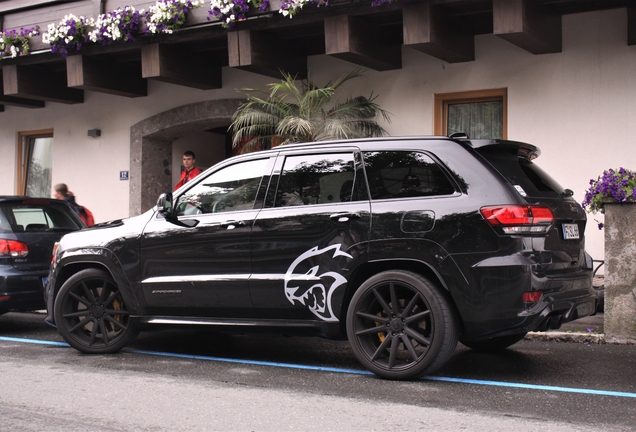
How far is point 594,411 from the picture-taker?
16.1 feet

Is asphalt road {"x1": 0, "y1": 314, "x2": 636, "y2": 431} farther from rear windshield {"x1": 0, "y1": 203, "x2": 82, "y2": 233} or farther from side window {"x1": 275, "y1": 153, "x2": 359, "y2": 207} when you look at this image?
rear windshield {"x1": 0, "y1": 203, "x2": 82, "y2": 233}

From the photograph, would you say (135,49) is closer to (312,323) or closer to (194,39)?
(194,39)

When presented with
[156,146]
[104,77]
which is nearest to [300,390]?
[104,77]

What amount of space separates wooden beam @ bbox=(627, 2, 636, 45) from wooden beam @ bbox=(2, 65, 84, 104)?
941cm

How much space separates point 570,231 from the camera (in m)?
5.86

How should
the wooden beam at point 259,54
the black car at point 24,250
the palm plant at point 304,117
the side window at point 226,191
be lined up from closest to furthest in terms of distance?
the side window at point 226,191 < the black car at point 24,250 < the palm plant at point 304,117 < the wooden beam at point 259,54

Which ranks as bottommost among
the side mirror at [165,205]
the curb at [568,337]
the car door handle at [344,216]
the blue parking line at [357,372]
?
the blue parking line at [357,372]

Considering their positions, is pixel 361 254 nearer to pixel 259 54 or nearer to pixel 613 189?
pixel 613 189

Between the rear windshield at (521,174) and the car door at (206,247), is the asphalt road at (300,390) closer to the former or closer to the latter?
the car door at (206,247)

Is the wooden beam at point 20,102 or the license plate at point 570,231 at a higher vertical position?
the wooden beam at point 20,102

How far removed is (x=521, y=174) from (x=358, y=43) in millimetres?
5026

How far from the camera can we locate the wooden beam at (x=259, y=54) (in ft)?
36.0

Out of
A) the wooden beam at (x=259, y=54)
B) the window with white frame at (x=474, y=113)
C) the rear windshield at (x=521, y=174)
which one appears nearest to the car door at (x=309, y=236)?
the rear windshield at (x=521, y=174)

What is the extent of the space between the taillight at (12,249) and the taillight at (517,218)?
5179 millimetres
